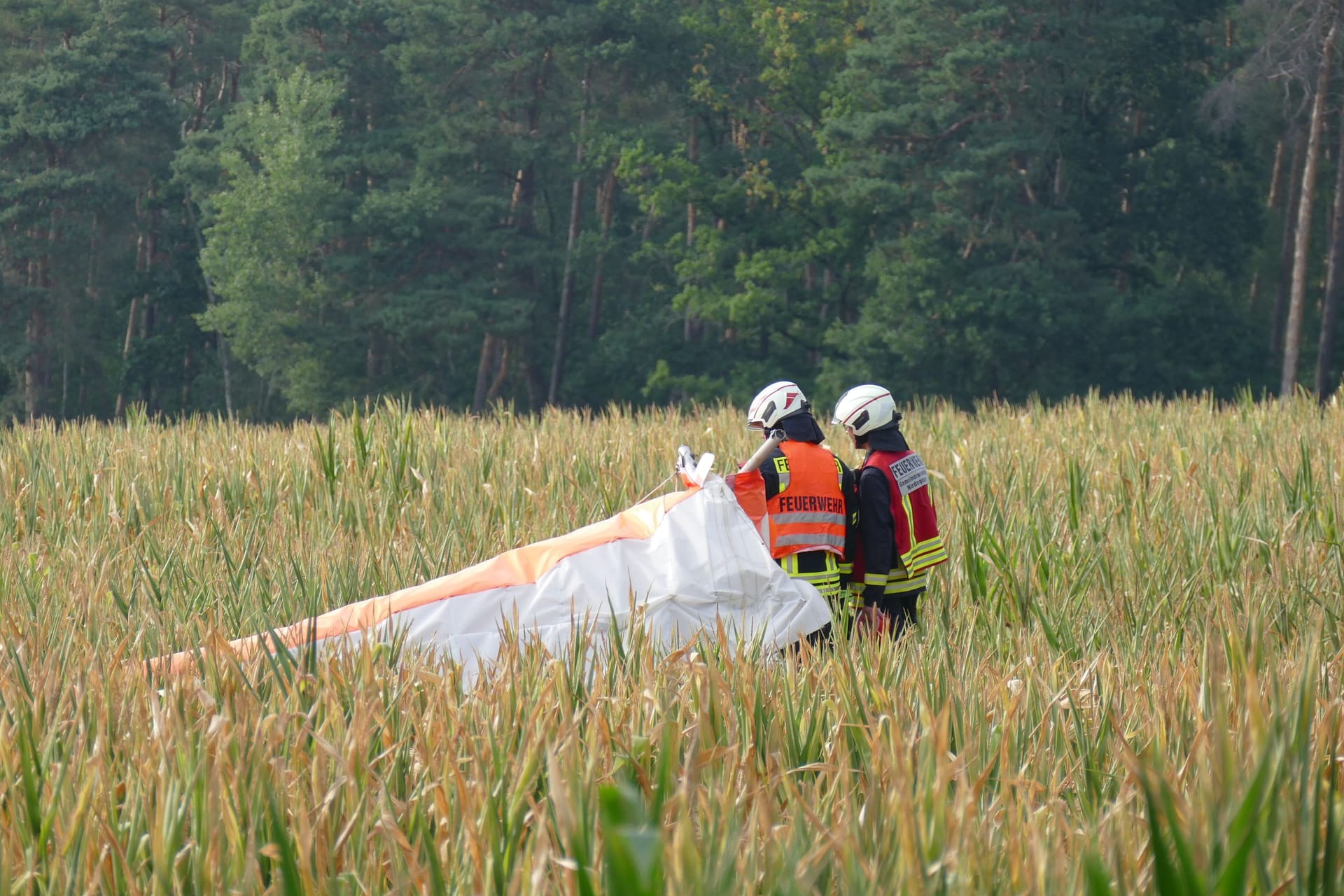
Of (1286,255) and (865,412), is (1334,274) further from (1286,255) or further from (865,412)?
(865,412)

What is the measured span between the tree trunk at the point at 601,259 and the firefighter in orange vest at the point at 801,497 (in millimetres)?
28261

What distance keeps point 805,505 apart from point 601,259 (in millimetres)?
28958

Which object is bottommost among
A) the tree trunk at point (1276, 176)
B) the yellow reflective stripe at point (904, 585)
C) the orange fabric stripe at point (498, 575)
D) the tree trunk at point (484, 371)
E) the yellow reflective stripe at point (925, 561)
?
the tree trunk at point (484, 371)

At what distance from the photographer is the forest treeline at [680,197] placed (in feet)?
88.3


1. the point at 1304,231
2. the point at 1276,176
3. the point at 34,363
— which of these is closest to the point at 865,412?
the point at 1304,231

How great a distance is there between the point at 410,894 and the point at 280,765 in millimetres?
479

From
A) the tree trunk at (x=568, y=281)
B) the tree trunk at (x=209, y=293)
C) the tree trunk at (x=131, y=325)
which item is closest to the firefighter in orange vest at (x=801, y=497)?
the tree trunk at (x=568, y=281)

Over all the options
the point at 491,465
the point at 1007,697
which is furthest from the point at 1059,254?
the point at 1007,697

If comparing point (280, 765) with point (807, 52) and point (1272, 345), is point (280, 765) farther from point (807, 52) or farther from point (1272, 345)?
point (1272, 345)

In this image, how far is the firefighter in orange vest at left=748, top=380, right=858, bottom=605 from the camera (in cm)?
454

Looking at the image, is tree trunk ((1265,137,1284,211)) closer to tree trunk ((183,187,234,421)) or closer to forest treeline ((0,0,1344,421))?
A: forest treeline ((0,0,1344,421))

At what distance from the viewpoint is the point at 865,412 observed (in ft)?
15.3

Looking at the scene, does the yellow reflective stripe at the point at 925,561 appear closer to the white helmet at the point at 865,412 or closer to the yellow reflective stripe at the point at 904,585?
the yellow reflective stripe at the point at 904,585

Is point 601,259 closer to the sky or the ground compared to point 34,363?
closer to the sky
